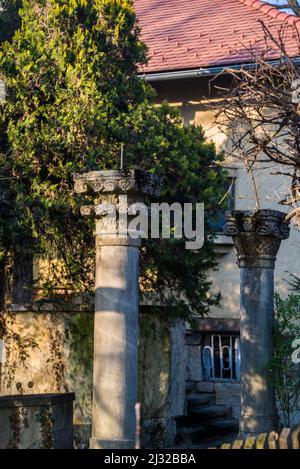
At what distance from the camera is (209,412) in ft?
57.0

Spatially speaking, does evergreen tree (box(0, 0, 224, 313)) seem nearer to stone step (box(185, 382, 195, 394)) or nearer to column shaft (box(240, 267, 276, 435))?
column shaft (box(240, 267, 276, 435))

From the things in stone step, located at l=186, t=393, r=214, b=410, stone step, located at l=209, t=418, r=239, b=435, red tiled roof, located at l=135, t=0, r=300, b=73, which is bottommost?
stone step, located at l=209, t=418, r=239, b=435

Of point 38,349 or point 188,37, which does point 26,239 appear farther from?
point 188,37

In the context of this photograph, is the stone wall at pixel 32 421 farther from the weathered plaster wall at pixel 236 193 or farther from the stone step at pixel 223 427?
the weathered plaster wall at pixel 236 193

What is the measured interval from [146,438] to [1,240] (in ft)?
12.7

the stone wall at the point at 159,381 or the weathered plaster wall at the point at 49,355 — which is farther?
the stone wall at the point at 159,381

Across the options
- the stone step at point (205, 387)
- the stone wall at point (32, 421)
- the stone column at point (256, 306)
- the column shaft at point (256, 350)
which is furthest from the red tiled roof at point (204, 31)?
the stone wall at point (32, 421)

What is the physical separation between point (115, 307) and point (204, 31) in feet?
33.0

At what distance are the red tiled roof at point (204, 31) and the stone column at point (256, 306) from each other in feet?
17.3

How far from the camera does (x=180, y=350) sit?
53.2 feet

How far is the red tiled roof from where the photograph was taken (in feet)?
61.0

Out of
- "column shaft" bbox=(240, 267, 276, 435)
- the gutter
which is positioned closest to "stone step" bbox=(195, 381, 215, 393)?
"column shaft" bbox=(240, 267, 276, 435)

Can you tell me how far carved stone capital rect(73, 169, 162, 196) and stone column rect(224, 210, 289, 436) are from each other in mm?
2058

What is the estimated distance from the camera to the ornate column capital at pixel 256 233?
1307cm
